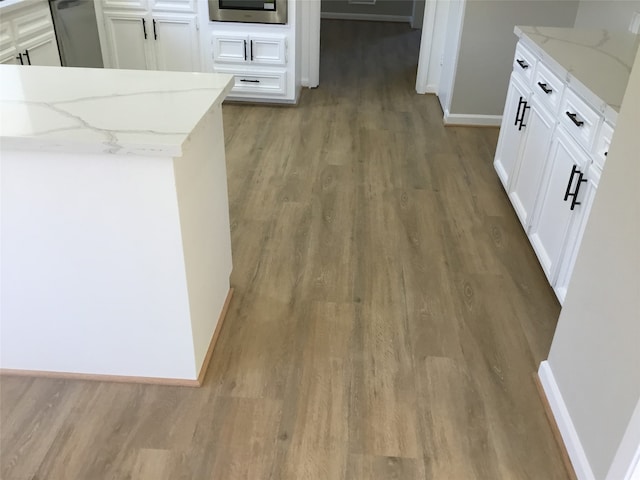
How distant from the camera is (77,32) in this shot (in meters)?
4.19

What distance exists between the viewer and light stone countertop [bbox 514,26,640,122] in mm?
2064

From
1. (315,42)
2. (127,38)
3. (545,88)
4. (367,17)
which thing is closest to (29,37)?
(127,38)

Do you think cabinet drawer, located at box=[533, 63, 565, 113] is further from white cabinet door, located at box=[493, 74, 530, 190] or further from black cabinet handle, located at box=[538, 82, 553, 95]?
white cabinet door, located at box=[493, 74, 530, 190]

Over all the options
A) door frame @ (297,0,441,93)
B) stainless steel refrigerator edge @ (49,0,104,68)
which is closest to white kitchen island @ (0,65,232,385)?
stainless steel refrigerator edge @ (49,0,104,68)

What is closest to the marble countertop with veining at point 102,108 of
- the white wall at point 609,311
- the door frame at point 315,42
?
the white wall at point 609,311

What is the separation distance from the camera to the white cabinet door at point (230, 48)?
14.4ft

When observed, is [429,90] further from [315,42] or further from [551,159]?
[551,159]

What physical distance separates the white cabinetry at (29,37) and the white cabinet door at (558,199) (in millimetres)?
3115

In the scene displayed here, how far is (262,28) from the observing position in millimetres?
4355

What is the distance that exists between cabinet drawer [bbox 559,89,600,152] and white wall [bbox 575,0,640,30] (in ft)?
3.60

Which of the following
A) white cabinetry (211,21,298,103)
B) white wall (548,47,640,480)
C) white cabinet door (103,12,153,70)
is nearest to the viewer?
white wall (548,47,640,480)

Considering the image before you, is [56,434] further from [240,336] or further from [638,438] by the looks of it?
[638,438]

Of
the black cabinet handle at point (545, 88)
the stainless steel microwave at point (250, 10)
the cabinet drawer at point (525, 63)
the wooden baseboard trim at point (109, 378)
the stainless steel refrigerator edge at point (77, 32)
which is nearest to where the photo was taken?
the wooden baseboard trim at point (109, 378)

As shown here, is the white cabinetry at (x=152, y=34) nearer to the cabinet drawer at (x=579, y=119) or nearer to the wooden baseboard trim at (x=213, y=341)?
the wooden baseboard trim at (x=213, y=341)
